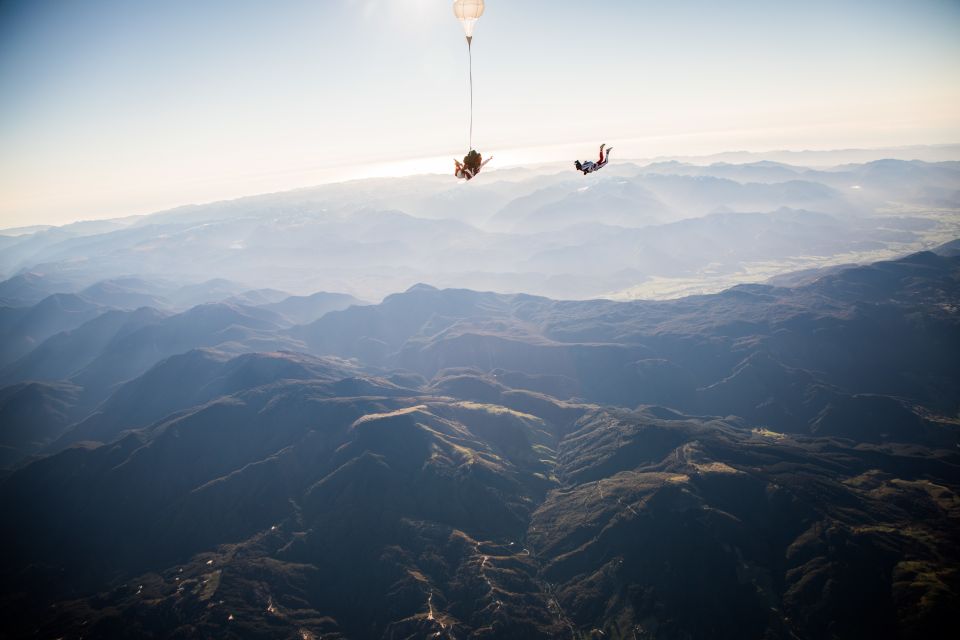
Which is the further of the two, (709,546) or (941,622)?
(709,546)

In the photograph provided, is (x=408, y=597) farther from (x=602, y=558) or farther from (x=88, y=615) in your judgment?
(x=88, y=615)

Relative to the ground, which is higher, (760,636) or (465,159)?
(465,159)

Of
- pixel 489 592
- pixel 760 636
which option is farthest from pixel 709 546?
pixel 489 592

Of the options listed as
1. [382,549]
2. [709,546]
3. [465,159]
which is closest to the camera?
[465,159]

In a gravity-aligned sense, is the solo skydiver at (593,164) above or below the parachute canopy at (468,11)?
below

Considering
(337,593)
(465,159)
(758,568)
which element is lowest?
(337,593)

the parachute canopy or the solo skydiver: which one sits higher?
the parachute canopy

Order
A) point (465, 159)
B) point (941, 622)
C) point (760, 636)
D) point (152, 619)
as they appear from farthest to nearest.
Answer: point (152, 619) → point (760, 636) → point (941, 622) → point (465, 159)
